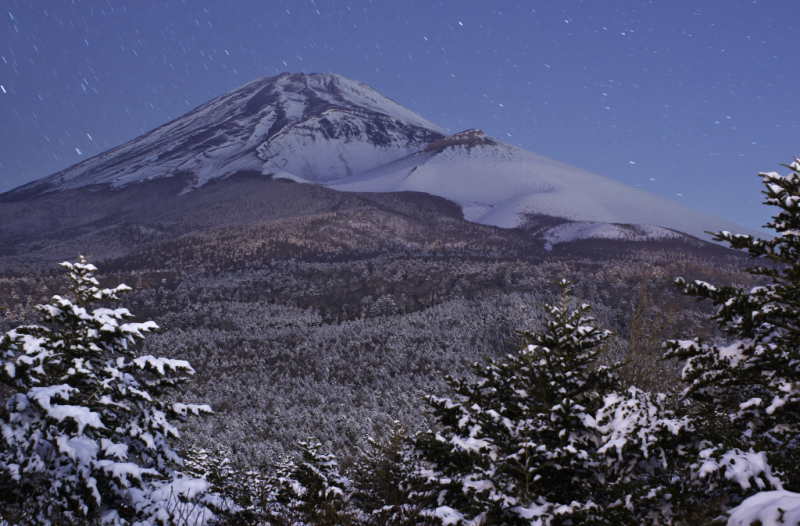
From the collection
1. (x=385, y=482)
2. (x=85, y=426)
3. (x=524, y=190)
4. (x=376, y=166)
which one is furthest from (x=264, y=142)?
(x=85, y=426)

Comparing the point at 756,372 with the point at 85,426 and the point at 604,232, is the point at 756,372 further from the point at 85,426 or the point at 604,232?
the point at 604,232

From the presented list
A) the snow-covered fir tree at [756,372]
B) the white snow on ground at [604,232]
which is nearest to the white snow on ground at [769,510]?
the snow-covered fir tree at [756,372]

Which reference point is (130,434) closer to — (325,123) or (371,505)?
(371,505)

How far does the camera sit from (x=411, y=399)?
2255 cm

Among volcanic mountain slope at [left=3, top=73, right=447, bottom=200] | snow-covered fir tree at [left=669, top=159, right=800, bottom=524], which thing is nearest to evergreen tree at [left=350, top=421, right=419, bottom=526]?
snow-covered fir tree at [left=669, top=159, right=800, bottom=524]

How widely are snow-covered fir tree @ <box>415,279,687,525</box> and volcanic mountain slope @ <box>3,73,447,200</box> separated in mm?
114817

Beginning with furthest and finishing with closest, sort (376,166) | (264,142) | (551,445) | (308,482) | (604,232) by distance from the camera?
1. (264,142)
2. (376,166)
3. (604,232)
4. (308,482)
5. (551,445)

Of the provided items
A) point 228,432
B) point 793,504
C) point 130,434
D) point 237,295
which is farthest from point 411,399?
point 237,295

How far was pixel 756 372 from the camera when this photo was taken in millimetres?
3812

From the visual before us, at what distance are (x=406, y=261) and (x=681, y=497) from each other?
50.2 meters

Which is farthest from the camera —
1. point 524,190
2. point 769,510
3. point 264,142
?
point 264,142

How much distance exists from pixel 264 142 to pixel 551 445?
140663 millimetres

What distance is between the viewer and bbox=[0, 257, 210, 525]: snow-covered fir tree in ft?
11.6

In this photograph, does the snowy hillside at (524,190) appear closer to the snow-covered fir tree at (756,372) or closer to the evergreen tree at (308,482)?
the evergreen tree at (308,482)
